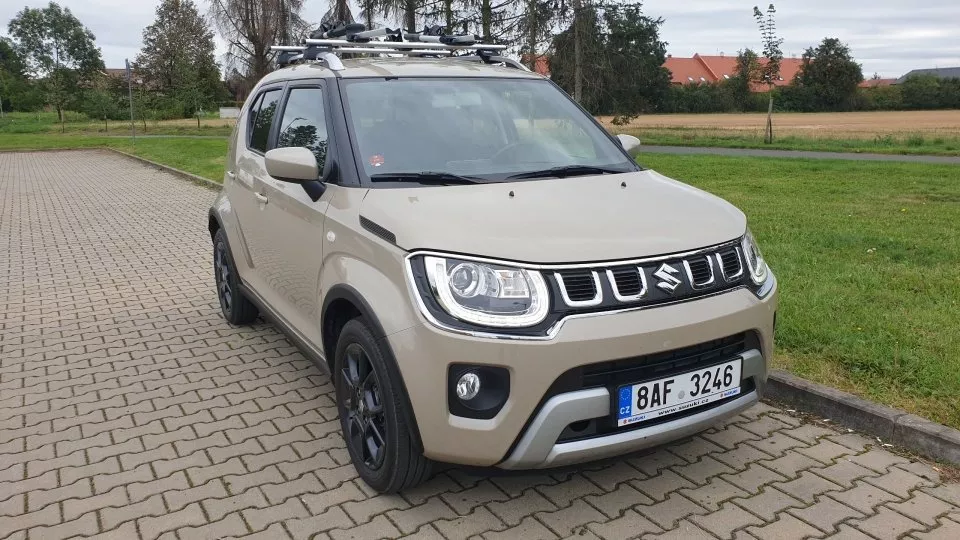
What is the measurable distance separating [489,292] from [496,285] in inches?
1.4

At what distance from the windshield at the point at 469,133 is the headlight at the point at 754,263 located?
2.64 feet

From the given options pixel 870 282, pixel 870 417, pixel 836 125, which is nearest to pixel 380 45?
pixel 870 417

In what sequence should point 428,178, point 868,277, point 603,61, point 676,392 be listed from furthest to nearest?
point 603,61 < point 868,277 < point 428,178 < point 676,392

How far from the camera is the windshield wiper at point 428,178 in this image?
353 cm

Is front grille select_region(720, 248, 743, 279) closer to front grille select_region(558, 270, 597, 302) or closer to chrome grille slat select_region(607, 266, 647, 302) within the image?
chrome grille slat select_region(607, 266, 647, 302)

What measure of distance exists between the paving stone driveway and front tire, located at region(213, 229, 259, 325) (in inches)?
5.4

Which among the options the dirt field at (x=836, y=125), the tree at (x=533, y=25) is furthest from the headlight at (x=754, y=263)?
the dirt field at (x=836, y=125)

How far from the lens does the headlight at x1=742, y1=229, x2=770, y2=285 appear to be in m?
3.37

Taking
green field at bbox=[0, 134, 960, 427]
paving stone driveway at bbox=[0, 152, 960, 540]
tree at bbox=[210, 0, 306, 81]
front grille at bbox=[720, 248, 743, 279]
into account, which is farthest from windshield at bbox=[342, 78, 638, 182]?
tree at bbox=[210, 0, 306, 81]

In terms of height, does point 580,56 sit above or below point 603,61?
above

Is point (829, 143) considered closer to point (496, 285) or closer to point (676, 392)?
point (676, 392)

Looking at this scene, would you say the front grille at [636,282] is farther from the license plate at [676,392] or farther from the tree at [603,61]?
the tree at [603,61]

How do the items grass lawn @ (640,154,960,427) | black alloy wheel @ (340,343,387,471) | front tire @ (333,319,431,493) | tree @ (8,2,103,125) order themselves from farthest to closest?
tree @ (8,2,103,125)
grass lawn @ (640,154,960,427)
black alloy wheel @ (340,343,387,471)
front tire @ (333,319,431,493)

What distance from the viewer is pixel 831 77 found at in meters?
60.8
